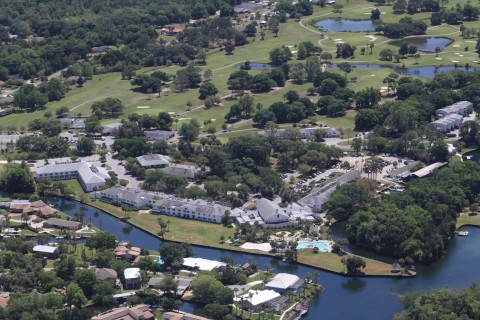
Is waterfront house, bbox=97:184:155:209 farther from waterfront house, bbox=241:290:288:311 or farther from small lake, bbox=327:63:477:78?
small lake, bbox=327:63:477:78

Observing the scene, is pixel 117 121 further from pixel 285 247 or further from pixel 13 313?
pixel 13 313

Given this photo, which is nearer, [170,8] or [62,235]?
[62,235]

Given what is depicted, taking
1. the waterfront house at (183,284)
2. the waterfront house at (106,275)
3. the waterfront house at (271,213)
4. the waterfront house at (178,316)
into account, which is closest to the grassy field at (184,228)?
the waterfront house at (271,213)

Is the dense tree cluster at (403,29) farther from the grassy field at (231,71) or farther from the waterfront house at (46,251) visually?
the waterfront house at (46,251)

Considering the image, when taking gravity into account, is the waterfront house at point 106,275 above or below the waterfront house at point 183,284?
above

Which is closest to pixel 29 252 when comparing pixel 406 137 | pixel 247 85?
pixel 406 137

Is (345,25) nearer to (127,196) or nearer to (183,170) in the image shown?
(183,170)

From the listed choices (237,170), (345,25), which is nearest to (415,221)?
(237,170)
